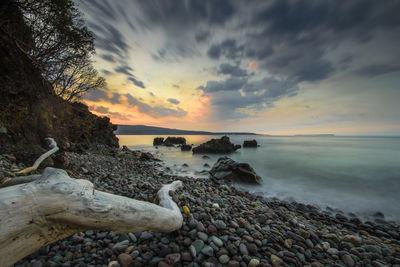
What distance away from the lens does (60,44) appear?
30.0ft

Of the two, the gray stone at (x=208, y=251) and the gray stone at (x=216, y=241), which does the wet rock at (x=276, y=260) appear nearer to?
the gray stone at (x=216, y=241)

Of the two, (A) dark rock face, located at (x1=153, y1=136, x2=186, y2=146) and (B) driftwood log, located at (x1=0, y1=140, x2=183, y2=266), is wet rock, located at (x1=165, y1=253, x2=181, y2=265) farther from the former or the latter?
(A) dark rock face, located at (x1=153, y1=136, x2=186, y2=146)

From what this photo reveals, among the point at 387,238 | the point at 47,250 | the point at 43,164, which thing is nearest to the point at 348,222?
the point at 387,238

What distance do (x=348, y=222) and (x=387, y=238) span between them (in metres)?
0.76

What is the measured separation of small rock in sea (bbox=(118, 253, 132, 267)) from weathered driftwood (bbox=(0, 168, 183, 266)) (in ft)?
1.15

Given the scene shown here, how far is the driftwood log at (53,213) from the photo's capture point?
1198 mm

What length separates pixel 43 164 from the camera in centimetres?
487

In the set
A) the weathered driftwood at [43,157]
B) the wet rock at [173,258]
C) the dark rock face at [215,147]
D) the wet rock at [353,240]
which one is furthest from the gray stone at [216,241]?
the dark rock face at [215,147]

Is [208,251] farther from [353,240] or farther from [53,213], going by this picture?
[353,240]

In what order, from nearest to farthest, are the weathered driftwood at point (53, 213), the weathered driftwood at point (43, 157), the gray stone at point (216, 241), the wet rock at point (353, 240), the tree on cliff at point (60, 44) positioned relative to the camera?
1. the weathered driftwood at point (53, 213)
2. the gray stone at point (216, 241)
3. the wet rock at point (353, 240)
4. the weathered driftwood at point (43, 157)
5. the tree on cliff at point (60, 44)

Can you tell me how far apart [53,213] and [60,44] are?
12.3 metres

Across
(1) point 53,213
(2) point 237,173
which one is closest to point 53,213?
(1) point 53,213

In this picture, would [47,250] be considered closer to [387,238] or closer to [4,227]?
[4,227]

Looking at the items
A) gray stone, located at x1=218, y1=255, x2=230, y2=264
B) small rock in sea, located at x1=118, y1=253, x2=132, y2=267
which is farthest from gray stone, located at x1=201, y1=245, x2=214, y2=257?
small rock in sea, located at x1=118, y1=253, x2=132, y2=267
